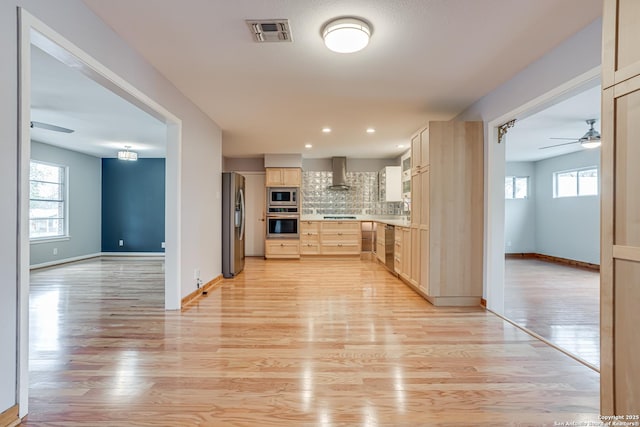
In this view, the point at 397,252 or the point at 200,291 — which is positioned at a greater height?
the point at 397,252

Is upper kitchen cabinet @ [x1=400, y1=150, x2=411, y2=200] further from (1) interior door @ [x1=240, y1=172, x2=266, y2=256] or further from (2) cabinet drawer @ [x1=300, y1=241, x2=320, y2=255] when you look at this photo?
(1) interior door @ [x1=240, y1=172, x2=266, y2=256]

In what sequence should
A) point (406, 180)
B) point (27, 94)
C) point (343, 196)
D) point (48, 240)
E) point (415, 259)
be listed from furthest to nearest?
point (343, 196), point (48, 240), point (406, 180), point (415, 259), point (27, 94)

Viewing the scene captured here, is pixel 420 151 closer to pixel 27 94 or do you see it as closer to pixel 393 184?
pixel 393 184

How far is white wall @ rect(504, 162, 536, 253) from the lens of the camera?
25.6 feet

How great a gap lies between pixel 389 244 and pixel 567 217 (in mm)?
4328

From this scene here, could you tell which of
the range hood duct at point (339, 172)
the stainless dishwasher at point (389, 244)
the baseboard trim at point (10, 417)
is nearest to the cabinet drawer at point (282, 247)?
the range hood duct at point (339, 172)

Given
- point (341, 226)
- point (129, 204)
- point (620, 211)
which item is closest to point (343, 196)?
point (341, 226)

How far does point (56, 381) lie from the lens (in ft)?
6.81

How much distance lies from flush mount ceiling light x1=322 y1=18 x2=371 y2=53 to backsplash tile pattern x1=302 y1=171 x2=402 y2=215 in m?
5.70

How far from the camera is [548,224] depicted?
743 centimetres

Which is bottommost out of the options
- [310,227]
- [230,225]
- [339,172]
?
[310,227]

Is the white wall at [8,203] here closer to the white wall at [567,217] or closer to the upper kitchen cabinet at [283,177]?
the upper kitchen cabinet at [283,177]

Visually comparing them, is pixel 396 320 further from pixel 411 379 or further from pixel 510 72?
pixel 510 72

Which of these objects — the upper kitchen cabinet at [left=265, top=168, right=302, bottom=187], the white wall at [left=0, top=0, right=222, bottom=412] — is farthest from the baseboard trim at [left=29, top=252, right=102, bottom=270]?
the upper kitchen cabinet at [left=265, top=168, right=302, bottom=187]
